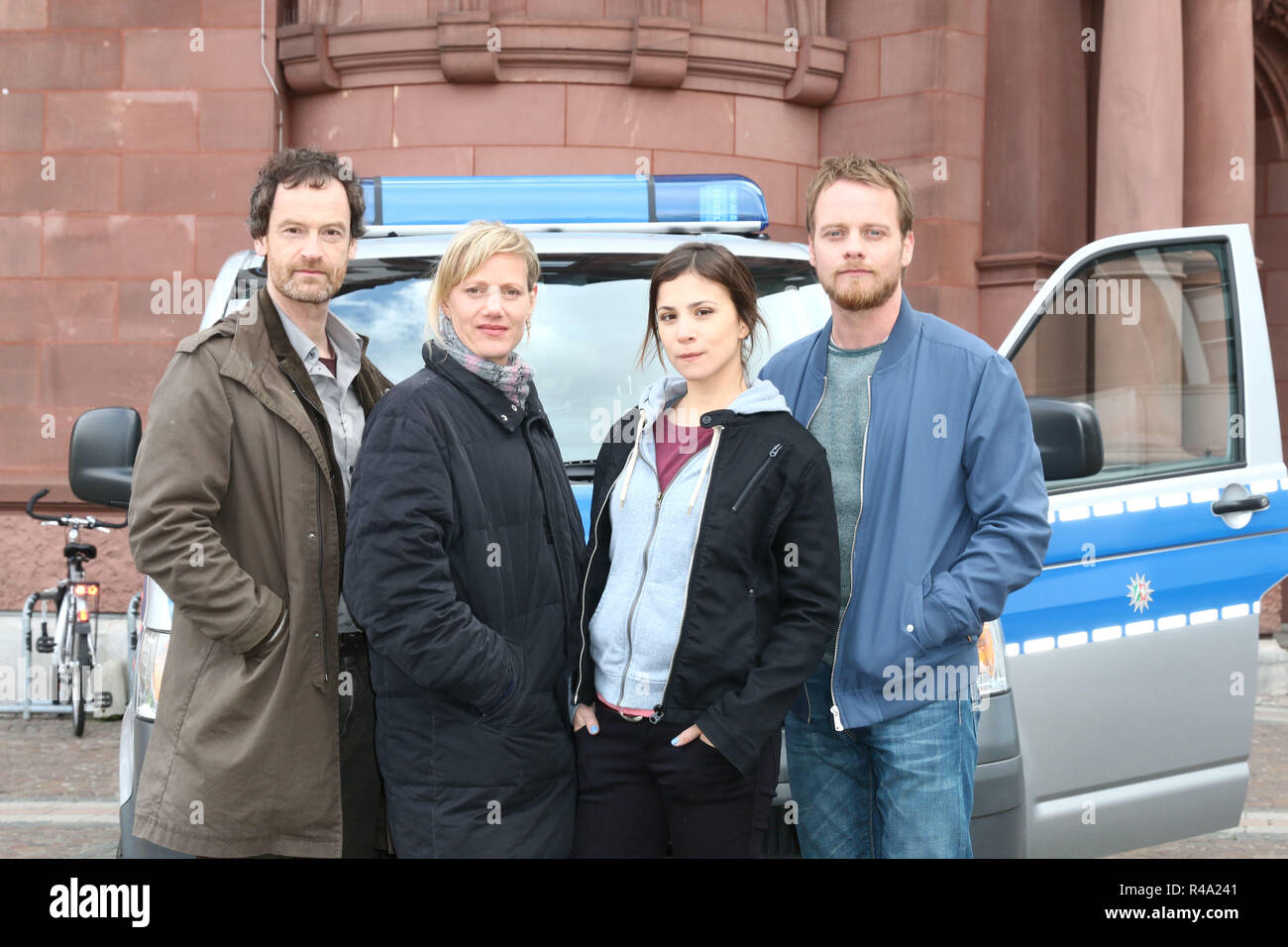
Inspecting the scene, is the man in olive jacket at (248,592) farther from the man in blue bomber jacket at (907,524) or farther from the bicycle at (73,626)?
the bicycle at (73,626)

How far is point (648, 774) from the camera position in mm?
2381

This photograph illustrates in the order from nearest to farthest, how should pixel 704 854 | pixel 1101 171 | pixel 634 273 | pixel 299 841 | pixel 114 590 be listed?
A: pixel 704 854 → pixel 299 841 → pixel 634 273 → pixel 114 590 → pixel 1101 171

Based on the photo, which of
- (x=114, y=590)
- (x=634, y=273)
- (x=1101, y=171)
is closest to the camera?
(x=634, y=273)

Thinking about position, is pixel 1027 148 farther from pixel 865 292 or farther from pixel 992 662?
pixel 865 292

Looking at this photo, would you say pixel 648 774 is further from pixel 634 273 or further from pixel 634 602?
pixel 634 273

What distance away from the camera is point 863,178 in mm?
2559

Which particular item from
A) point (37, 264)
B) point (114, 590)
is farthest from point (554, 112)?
point (114, 590)

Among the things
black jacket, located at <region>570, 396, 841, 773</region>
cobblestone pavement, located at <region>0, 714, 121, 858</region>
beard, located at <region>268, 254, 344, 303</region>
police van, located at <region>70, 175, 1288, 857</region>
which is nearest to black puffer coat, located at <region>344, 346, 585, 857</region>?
black jacket, located at <region>570, 396, 841, 773</region>

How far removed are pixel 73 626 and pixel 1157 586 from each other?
255 inches

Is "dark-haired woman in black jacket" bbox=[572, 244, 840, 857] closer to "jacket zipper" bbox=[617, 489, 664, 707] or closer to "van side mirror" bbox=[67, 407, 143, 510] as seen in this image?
"jacket zipper" bbox=[617, 489, 664, 707]

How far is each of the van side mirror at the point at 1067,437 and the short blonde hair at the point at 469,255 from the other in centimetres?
137

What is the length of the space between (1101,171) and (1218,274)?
632 cm

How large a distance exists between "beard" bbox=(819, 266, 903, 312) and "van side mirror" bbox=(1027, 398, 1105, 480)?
672 mm

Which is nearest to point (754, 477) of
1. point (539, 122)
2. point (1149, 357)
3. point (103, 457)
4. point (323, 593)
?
point (323, 593)
